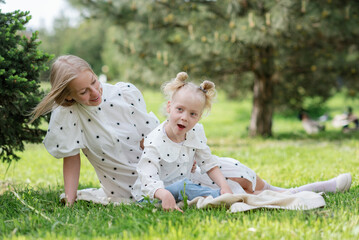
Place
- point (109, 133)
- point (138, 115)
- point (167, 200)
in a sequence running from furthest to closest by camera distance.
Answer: point (138, 115)
point (109, 133)
point (167, 200)

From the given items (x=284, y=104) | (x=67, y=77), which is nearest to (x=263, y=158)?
(x=67, y=77)

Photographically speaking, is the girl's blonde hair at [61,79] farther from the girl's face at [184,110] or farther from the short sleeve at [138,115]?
the girl's face at [184,110]

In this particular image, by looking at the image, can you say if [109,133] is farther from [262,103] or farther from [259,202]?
[262,103]

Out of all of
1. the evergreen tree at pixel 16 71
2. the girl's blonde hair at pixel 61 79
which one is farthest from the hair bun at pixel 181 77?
the evergreen tree at pixel 16 71

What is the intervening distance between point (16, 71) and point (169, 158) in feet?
4.79

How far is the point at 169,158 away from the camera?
2721 millimetres

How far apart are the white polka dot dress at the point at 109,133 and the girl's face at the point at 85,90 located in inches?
2.9

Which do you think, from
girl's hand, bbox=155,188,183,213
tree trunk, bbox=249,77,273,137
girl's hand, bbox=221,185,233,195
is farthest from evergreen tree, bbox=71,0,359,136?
girl's hand, bbox=155,188,183,213

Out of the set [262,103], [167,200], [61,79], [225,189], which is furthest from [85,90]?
[262,103]

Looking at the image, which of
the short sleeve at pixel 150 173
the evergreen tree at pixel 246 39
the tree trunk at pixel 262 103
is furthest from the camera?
the tree trunk at pixel 262 103

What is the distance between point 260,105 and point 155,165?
6.68 metres

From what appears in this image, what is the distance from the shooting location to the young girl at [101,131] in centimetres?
271

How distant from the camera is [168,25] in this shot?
8.34 m

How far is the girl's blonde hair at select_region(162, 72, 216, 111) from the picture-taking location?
8.90 ft
